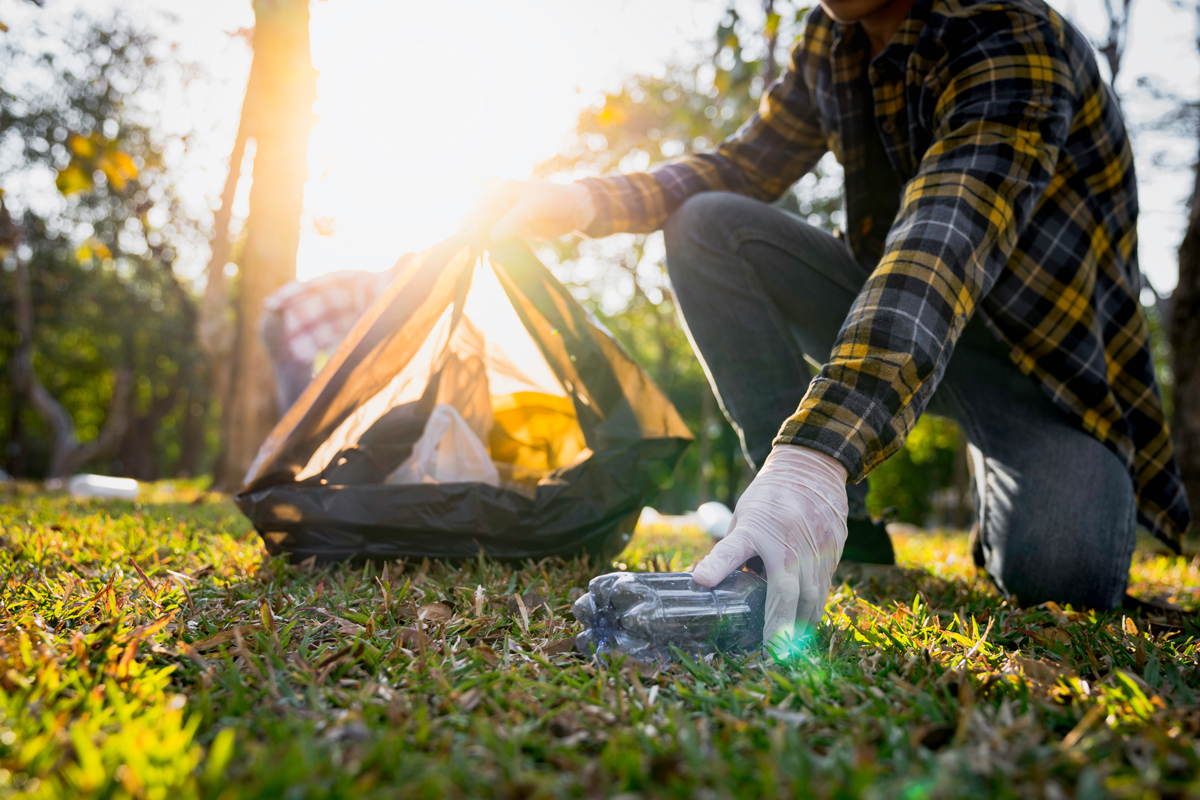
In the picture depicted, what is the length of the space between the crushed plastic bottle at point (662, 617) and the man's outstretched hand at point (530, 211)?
110 cm

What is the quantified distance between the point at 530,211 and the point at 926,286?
43.9 inches

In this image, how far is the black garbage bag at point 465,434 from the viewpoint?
5.06 feet

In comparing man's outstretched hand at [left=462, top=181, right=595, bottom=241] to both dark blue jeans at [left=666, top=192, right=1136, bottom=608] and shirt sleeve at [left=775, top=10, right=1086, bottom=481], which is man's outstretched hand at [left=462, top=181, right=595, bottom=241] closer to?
dark blue jeans at [left=666, top=192, right=1136, bottom=608]

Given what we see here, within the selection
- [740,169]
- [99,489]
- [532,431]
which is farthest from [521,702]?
[99,489]

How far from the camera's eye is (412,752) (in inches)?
26.9

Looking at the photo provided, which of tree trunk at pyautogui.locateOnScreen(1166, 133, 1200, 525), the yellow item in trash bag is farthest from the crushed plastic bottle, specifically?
tree trunk at pyautogui.locateOnScreen(1166, 133, 1200, 525)

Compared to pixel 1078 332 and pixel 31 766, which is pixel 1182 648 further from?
pixel 31 766

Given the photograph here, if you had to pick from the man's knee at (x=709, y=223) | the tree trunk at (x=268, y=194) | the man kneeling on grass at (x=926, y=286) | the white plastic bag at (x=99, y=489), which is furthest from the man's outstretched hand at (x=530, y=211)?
the white plastic bag at (x=99, y=489)

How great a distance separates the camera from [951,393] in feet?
6.13

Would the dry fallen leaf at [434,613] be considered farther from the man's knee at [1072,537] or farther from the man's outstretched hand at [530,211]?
the man's knee at [1072,537]

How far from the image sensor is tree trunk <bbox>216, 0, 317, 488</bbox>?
16.2 ft

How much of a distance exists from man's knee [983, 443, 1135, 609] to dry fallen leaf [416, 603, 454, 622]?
1428 mm

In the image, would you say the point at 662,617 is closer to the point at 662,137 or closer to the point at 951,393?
the point at 951,393

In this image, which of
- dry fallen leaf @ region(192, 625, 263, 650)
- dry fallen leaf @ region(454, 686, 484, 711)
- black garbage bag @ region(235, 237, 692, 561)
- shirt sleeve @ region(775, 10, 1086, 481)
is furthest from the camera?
black garbage bag @ region(235, 237, 692, 561)
